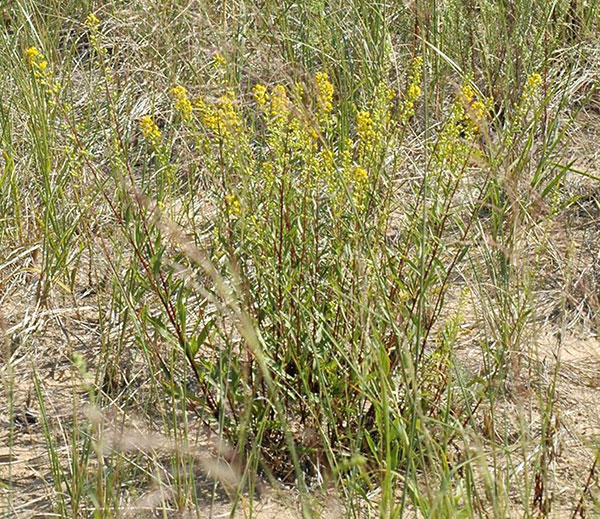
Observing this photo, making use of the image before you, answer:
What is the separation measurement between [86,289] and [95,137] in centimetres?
79

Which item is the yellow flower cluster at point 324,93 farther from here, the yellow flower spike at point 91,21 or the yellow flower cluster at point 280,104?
the yellow flower spike at point 91,21

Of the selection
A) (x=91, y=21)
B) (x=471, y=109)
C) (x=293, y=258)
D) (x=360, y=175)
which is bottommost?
(x=293, y=258)

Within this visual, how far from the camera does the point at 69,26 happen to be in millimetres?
4594

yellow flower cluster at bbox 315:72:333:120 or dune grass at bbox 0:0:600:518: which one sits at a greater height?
yellow flower cluster at bbox 315:72:333:120

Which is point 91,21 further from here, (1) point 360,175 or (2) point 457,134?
(2) point 457,134

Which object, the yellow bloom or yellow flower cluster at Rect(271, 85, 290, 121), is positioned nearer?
yellow flower cluster at Rect(271, 85, 290, 121)

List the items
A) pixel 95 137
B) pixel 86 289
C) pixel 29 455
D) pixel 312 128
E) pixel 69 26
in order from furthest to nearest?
pixel 69 26, pixel 95 137, pixel 86 289, pixel 29 455, pixel 312 128

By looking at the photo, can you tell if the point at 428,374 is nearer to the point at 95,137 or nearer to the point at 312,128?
the point at 312,128

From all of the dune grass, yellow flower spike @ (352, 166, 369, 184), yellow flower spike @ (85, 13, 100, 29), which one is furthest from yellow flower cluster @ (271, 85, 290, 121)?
yellow flower spike @ (85, 13, 100, 29)

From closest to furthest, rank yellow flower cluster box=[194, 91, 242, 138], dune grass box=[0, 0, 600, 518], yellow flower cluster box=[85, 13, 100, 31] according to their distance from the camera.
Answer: dune grass box=[0, 0, 600, 518] → yellow flower cluster box=[194, 91, 242, 138] → yellow flower cluster box=[85, 13, 100, 31]

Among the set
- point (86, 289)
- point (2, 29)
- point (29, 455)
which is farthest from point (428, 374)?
point (2, 29)

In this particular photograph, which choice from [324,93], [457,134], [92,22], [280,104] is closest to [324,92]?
[324,93]

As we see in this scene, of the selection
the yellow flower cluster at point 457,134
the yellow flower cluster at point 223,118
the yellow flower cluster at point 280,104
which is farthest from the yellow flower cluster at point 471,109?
the yellow flower cluster at point 223,118

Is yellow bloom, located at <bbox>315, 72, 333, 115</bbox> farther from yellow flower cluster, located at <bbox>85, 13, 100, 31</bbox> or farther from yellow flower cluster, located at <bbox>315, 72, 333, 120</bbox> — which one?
yellow flower cluster, located at <bbox>85, 13, 100, 31</bbox>
